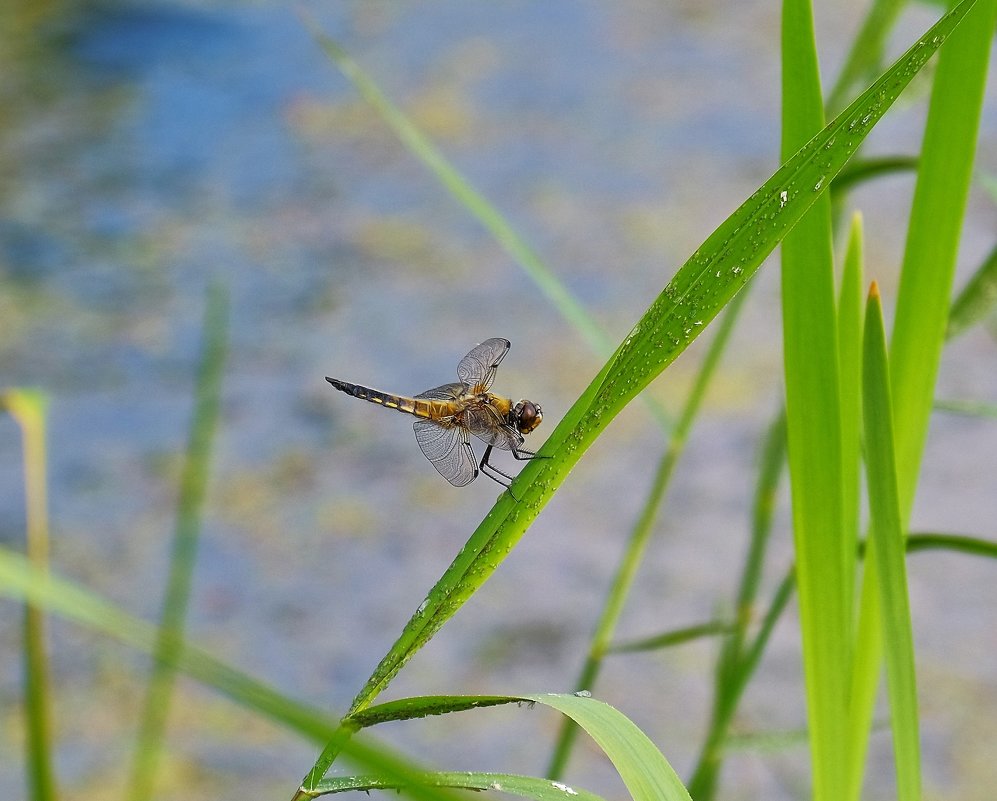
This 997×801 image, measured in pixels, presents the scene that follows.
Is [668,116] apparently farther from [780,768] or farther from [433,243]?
[780,768]

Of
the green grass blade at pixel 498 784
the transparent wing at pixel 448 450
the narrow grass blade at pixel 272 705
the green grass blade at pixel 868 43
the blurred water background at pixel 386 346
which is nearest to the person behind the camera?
the narrow grass blade at pixel 272 705

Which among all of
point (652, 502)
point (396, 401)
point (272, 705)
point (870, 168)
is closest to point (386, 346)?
point (396, 401)

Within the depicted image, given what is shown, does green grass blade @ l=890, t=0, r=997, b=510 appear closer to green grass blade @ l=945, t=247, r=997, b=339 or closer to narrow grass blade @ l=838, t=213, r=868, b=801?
narrow grass blade @ l=838, t=213, r=868, b=801

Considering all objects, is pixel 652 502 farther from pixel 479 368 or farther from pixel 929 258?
pixel 929 258

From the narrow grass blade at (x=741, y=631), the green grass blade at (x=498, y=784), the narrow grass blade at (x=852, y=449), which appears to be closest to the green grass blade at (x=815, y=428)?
the narrow grass blade at (x=852, y=449)

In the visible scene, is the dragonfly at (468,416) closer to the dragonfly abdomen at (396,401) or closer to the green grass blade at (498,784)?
the dragonfly abdomen at (396,401)
